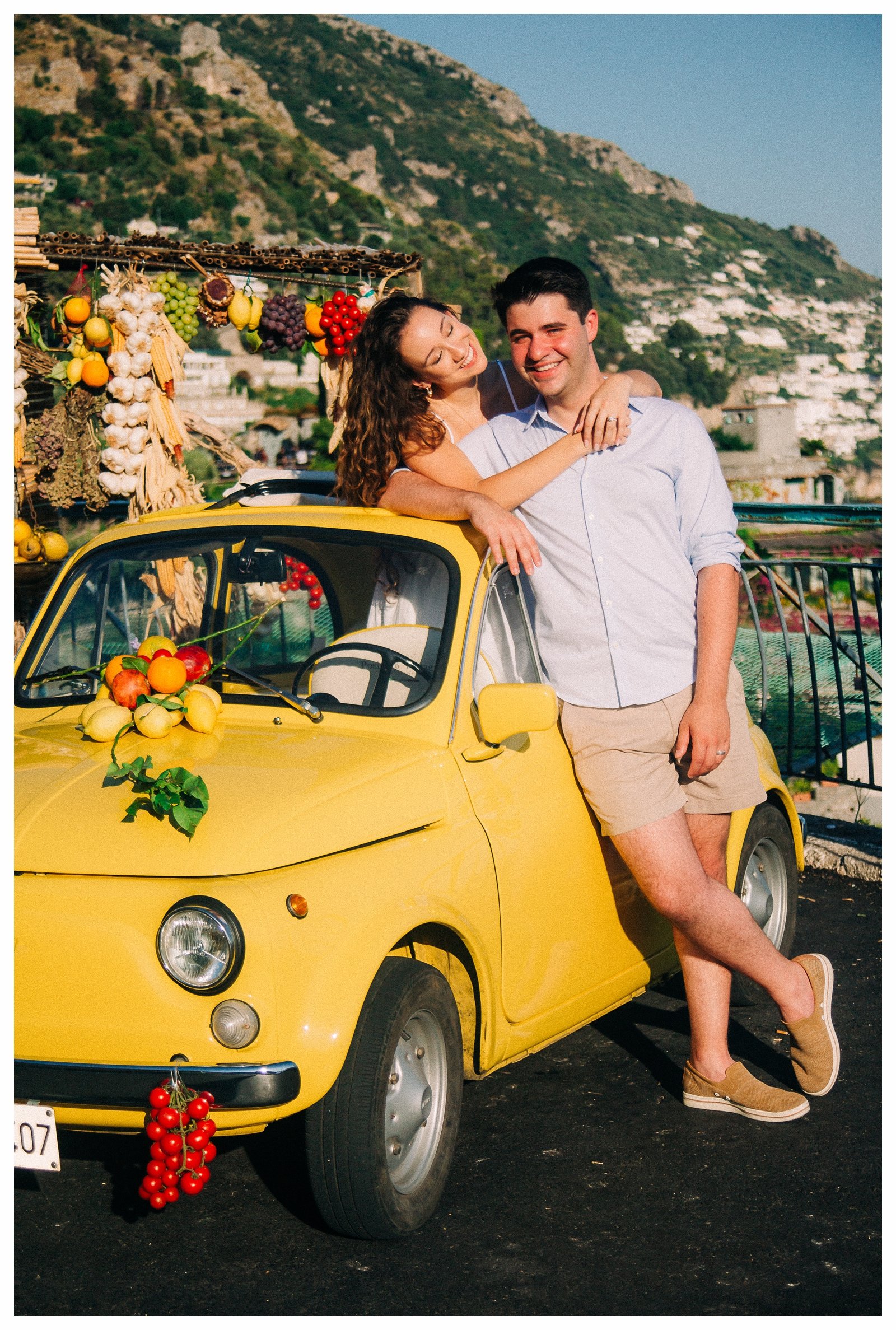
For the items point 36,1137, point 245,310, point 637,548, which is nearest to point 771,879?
point 637,548

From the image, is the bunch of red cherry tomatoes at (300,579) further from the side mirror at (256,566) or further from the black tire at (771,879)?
the black tire at (771,879)

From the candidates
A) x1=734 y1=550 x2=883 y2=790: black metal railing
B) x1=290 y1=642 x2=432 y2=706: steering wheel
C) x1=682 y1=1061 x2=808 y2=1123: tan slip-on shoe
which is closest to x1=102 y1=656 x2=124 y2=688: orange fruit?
x1=290 y1=642 x2=432 y2=706: steering wheel

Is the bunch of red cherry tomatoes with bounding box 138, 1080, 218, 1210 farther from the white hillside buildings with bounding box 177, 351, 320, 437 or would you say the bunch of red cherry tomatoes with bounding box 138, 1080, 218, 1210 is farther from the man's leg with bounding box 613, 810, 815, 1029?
the white hillside buildings with bounding box 177, 351, 320, 437

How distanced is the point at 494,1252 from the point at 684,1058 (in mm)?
1497

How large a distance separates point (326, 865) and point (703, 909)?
137cm

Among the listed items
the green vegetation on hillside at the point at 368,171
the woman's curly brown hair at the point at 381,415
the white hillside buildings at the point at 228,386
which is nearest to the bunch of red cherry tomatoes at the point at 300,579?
the woman's curly brown hair at the point at 381,415

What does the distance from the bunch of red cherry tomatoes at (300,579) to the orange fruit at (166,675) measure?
98 cm

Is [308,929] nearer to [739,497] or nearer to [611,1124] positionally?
[611,1124]

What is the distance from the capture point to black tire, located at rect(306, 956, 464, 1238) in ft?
10.0

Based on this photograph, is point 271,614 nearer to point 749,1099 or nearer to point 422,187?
point 749,1099

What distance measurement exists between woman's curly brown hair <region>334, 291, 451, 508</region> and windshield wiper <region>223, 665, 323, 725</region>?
0.76m

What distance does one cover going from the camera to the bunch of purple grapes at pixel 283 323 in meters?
6.88

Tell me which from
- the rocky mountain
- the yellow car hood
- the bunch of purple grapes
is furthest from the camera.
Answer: the rocky mountain

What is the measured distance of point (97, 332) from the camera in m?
6.44
